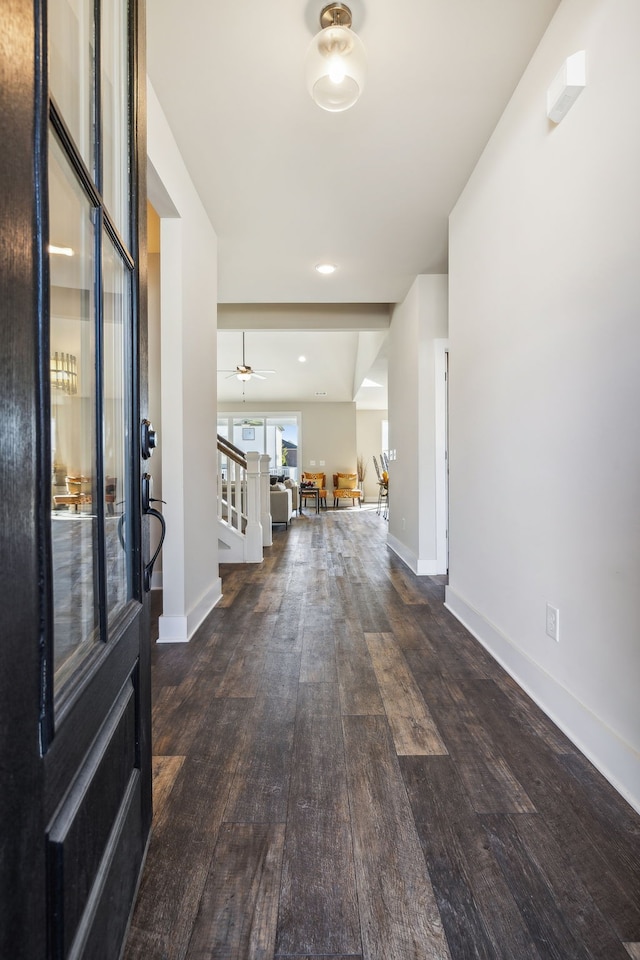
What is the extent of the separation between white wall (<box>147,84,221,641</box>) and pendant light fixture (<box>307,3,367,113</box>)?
2.83 ft

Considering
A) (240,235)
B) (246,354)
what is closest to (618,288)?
(240,235)

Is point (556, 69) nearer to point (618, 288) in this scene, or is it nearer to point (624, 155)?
point (624, 155)

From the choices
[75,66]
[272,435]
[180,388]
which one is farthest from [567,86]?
[272,435]

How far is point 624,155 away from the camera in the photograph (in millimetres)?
1434

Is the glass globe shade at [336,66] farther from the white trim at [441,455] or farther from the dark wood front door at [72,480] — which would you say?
the white trim at [441,455]

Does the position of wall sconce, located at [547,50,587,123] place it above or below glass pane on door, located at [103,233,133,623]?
above

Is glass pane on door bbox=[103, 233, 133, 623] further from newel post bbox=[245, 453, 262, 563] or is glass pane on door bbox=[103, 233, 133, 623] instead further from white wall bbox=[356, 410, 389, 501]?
white wall bbox=[356, 410, 389, 501]

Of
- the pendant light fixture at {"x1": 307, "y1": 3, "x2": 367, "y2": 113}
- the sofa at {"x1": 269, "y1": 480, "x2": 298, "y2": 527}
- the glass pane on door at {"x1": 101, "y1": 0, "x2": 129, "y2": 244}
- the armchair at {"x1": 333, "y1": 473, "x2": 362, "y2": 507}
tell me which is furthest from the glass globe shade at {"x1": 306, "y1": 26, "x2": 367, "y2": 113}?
the armchair at {"x1": 333, "y1": 473, "x2": 362, "y2": 507}

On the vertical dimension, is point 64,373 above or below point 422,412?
below

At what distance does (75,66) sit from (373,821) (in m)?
1.75

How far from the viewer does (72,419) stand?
0.79 m

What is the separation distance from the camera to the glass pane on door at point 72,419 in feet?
2.29

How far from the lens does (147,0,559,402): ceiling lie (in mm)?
1882

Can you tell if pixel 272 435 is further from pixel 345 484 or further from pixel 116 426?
pixel 116 426
